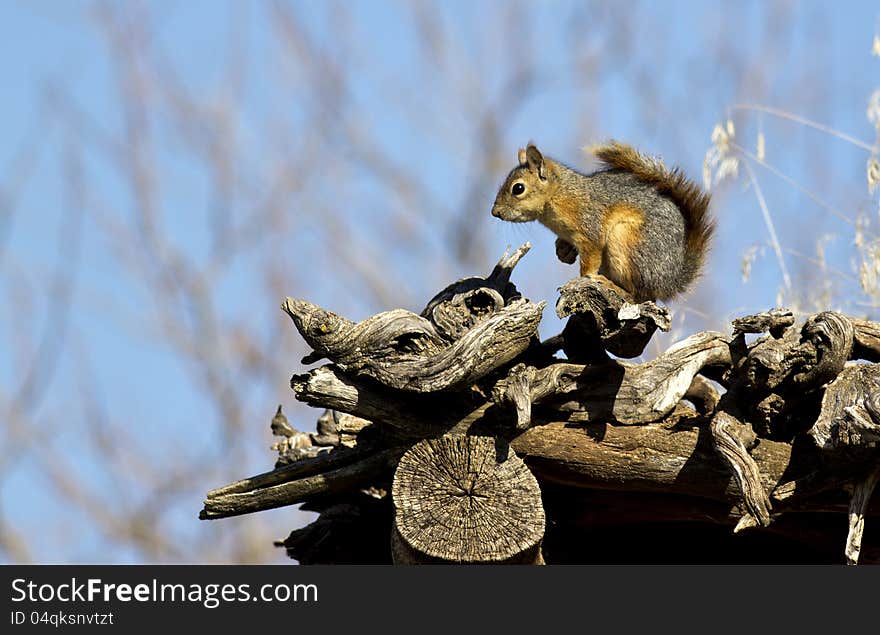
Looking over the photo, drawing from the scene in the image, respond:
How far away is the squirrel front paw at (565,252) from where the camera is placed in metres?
4.73

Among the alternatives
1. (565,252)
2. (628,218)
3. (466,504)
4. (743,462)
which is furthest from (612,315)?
(565,252)

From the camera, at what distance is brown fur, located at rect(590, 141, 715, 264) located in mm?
4340

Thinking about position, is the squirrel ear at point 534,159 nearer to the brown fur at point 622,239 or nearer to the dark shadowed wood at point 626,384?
the brown fur at point 622,239

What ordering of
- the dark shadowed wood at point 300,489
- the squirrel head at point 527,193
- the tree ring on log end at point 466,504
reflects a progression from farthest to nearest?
the squirrel head at point 527,193 → the dark shadowed wood at point 300,489 → the tree ring on log end at point 466,504

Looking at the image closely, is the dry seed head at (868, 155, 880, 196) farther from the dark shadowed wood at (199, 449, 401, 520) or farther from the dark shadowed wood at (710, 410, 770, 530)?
the dark shadowed wood at (199, 449, 401, 520)

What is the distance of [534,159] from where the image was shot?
4.84m

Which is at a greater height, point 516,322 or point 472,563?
point 516,322

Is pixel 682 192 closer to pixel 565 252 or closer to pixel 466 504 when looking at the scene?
pixel 565 252

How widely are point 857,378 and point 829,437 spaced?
0.26m

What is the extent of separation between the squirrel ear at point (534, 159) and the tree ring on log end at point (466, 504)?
1645 millimetres

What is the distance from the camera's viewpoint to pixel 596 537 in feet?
13.6

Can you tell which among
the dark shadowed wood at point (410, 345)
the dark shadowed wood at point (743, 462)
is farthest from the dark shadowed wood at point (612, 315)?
the dark shadowed wood at point (743, 462)
